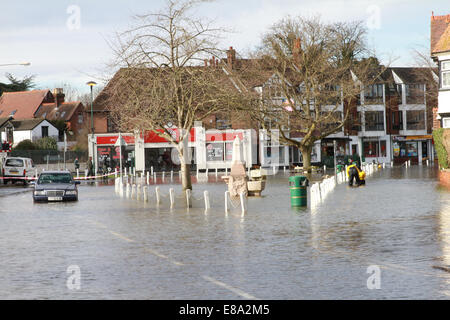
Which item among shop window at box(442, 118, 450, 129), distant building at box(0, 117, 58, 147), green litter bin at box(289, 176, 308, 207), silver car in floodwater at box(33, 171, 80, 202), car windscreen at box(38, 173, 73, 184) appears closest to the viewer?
green litter bin at box(289, 176, 308, 207)

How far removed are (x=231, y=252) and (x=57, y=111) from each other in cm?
9650

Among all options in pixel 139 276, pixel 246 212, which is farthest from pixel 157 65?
pixel 139 276

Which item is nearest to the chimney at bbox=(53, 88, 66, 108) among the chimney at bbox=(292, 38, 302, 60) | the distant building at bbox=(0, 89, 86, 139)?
the distant building at bbox=(0, 89, 86, 139)

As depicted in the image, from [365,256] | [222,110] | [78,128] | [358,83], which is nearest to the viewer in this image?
[365,256]

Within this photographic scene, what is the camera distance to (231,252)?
13.7 meters

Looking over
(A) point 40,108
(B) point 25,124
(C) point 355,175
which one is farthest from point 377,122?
(C) point 355,175

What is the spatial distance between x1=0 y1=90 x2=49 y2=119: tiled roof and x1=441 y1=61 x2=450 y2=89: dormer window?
230 feet

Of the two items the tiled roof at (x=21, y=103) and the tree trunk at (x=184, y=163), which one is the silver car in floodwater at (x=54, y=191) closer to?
the tree trunk at (x=184, y=163)

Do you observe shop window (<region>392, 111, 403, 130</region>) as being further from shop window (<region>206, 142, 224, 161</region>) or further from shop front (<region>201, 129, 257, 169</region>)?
shop window (<region>206, 142, 224, 161</region>)

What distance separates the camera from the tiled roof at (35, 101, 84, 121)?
347ft

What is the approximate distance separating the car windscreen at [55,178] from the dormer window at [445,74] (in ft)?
80.2
